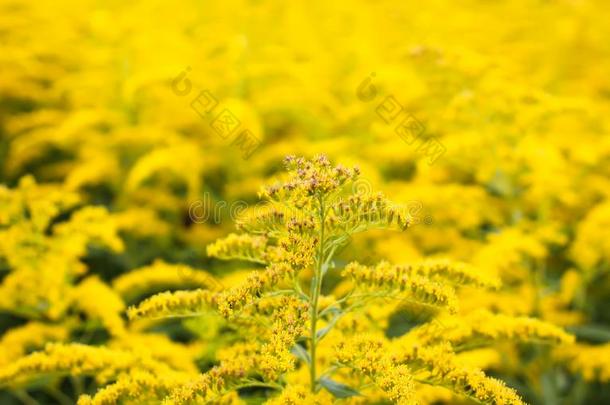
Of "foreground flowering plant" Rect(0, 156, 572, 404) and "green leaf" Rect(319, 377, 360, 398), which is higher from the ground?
"foreground flowering plant" Rect(0, 156, 572, 404)

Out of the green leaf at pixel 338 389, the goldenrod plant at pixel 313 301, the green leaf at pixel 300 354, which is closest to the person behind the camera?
the goldenrod plant at pixel 313 301

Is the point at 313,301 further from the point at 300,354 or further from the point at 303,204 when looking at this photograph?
the point at 303,204

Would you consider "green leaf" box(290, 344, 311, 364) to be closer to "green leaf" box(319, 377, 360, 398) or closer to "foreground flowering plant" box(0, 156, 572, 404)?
"foreground flowering plant" box(0, 156, 572, 404)

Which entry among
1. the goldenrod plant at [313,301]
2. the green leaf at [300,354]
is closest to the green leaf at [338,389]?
the goldenrod plant at [313,301]

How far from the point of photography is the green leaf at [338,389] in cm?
267

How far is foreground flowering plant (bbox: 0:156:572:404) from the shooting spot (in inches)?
102

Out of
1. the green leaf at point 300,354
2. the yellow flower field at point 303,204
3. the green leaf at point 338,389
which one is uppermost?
the yellow flower field at point 303,204

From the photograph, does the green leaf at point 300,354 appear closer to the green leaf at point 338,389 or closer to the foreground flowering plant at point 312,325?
the foreground flowering plant at point 312,325

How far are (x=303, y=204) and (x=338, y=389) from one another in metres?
0.76

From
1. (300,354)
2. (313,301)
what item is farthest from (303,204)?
(300,354)

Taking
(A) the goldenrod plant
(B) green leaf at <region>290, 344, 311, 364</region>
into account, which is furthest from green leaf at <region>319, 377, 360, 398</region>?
(B) green leaf at <region>290, 344, 311, 364</region>

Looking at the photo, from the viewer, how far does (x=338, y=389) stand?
8.91 feet

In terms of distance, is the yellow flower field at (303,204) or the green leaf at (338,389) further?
the yellow flower field at (303,204)

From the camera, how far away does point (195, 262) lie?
220 inches
